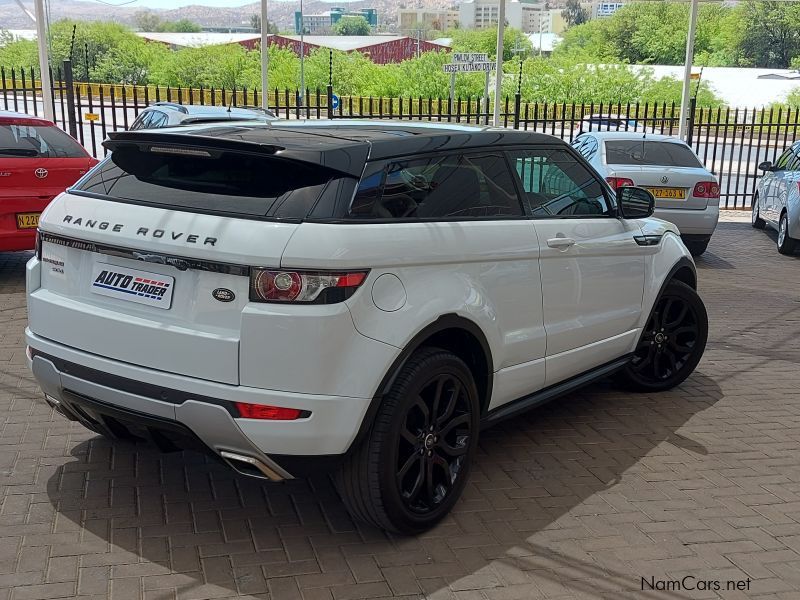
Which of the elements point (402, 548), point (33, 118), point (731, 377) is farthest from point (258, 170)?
point (33, 118)

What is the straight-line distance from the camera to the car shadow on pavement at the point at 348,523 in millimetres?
3586

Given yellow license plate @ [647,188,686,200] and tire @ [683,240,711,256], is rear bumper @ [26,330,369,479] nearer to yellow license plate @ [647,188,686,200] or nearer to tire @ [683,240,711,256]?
yellow license plate @ [647,188,686,200]

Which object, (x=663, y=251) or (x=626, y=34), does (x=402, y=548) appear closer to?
(x=663, y=251)

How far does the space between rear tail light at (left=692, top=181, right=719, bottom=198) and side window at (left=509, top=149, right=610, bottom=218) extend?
677cm

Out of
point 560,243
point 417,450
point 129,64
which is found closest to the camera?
point 417,450

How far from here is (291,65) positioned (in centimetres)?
5962

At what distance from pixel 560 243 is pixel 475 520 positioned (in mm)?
1471

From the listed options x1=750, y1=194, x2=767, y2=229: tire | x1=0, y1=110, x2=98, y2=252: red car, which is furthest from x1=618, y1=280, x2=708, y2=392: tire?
x1=750, y1=194, x2=767, y2=229: tire

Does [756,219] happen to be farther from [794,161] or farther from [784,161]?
[794,161]

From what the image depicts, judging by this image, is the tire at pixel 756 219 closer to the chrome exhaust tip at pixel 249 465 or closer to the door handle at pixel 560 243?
the door handle at pixel 560 243

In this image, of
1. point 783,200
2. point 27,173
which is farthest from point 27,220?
point 783,200

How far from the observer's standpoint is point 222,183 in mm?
3736

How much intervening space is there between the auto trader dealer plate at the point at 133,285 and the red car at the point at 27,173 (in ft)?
16.5

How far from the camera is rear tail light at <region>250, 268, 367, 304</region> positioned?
3.38 metres
